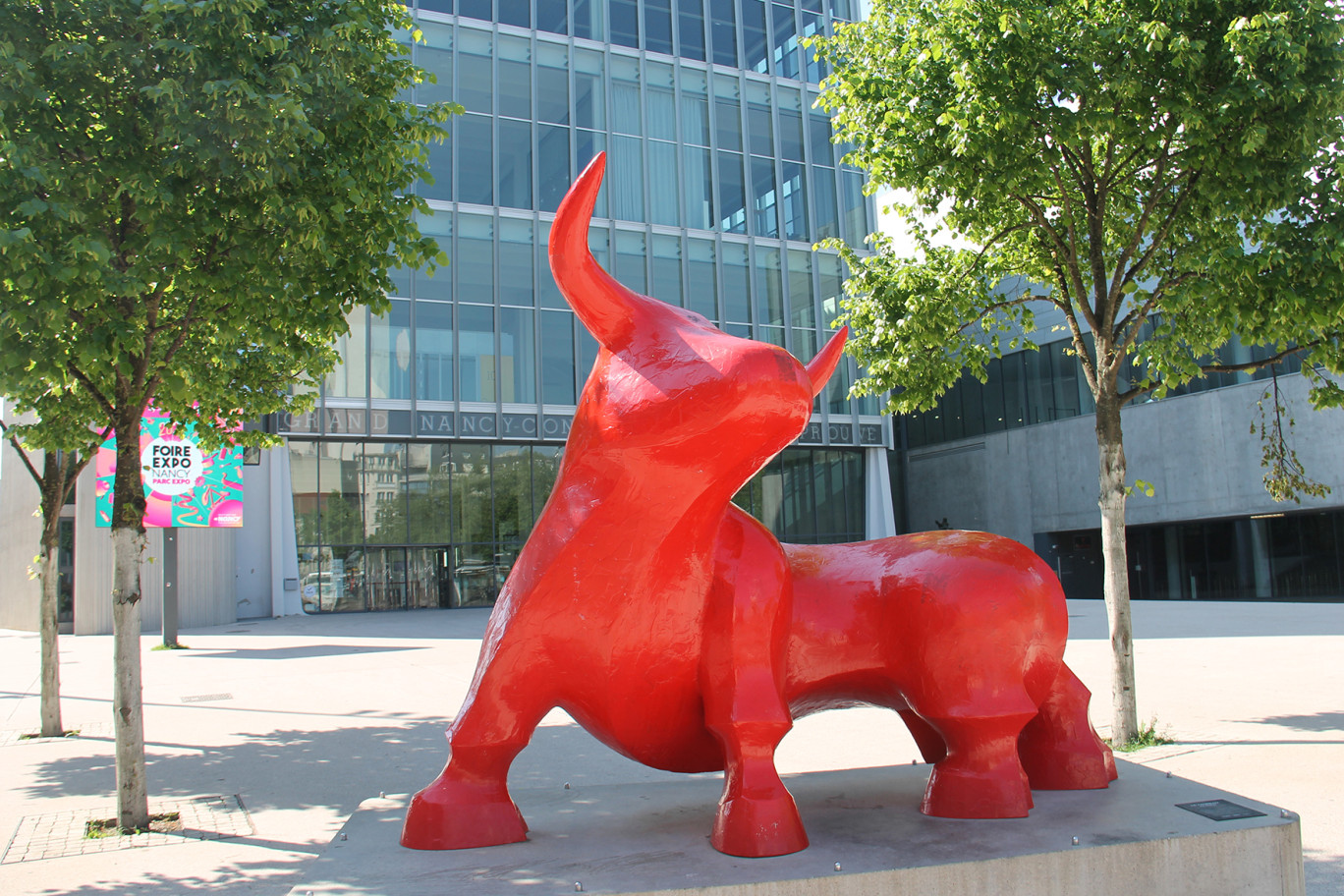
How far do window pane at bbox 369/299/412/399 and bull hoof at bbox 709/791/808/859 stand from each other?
22065 millimetres

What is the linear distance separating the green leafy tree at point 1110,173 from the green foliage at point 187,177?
4.00 metres

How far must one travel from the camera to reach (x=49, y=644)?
8.61m

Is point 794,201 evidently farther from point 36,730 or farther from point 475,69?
point 36,730

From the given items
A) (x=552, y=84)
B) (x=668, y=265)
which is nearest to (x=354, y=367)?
(x=668, y=265)

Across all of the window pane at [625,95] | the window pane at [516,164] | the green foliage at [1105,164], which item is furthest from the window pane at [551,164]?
the green foliage at [1105,164]

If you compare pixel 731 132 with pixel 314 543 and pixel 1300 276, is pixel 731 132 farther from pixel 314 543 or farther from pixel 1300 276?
pixel 1300 276

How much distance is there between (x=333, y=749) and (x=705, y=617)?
19.6 ft

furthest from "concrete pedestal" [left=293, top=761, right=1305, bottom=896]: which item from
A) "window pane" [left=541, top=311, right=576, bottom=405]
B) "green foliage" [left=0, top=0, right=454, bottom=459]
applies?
"window pane" [left=541, top=311, right=576, bottom=405]

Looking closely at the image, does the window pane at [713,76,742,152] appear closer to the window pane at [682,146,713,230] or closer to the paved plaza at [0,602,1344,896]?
the window pane at [682,146,713,230]

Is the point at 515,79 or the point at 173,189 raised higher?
the point at 515,79

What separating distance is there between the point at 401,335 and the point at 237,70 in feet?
62.6

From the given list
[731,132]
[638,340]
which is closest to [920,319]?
[638,340]

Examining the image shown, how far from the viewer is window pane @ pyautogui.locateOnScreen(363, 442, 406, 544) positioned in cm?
2488

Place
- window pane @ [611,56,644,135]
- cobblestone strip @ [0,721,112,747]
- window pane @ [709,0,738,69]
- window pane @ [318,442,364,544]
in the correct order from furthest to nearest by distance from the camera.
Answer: window pane @ [709,0,738,69], window pane @ [611,56,644,135], window pane @ [318,442,364,544], cobblestone strip @ [0,721,112,747]
